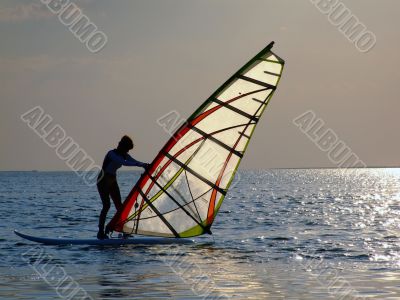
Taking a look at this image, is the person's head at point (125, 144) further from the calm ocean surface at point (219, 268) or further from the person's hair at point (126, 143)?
the calm ocean surface at point (219, 268)

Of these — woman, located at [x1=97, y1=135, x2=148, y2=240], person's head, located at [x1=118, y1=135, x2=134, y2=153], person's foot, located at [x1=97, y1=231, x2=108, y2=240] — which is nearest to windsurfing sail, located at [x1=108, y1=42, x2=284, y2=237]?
person's foot, located at [x1=97, y1=231, x2=108, y2=240]

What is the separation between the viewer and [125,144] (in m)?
13.0

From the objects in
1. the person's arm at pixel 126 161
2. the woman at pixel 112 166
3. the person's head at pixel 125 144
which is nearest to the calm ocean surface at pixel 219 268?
the woman at pixel 112 166

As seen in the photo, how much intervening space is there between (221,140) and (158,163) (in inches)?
46.1

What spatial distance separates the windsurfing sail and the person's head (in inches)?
19.1

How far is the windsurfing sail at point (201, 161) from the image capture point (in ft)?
42.8

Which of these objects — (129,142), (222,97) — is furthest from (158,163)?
(222,97)

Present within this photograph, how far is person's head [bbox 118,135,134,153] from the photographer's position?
1296 centimetres

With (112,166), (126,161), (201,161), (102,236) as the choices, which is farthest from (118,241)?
(201,161)

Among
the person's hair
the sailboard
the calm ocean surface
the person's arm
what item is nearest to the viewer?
the calm ocean surface

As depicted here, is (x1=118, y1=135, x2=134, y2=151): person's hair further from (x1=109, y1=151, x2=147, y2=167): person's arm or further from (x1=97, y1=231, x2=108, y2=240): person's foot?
(x1=97, y1=231, x2=108, y2=240): person's foot

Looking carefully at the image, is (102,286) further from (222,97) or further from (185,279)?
(222,97)

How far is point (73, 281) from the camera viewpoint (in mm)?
9820

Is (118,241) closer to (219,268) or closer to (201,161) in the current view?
(201,161)
